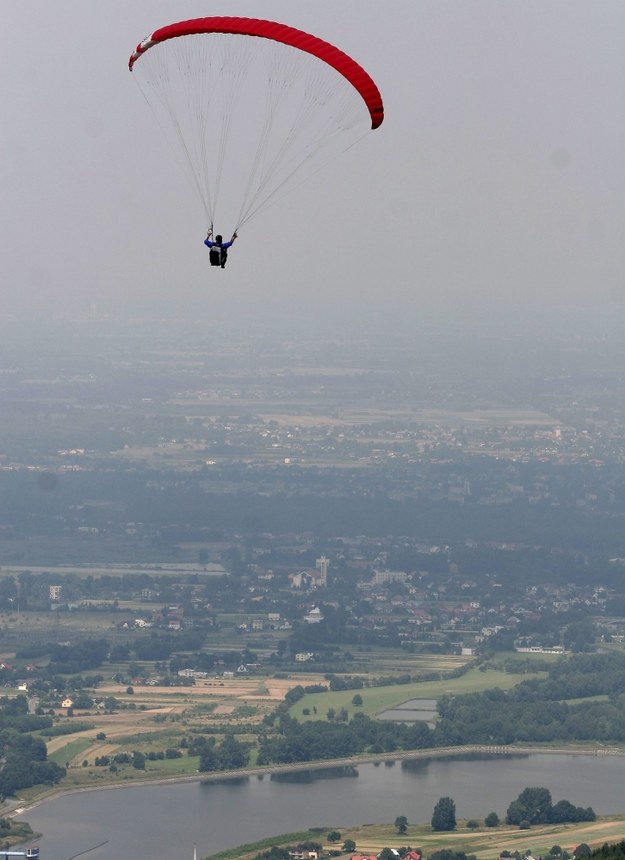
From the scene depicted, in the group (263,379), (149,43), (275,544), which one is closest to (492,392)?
(263,379)

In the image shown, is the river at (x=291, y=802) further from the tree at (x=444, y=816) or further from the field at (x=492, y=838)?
the field at (x=492, y=838)

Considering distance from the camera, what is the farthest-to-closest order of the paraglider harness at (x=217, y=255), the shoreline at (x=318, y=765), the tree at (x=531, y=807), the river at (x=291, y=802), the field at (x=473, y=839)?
the shoreline at (x=318, y=765) < the tree at (x=531, y=807) < the river at (x=291, y=802) < the field at (x=473, y=839) < the paraglider harness at (x=217, y=255)

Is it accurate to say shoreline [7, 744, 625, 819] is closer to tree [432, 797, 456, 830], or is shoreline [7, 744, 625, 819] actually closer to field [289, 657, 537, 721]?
field [289, 657, 537, 721]

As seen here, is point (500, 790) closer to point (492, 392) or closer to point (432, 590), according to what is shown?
point (432, 590)

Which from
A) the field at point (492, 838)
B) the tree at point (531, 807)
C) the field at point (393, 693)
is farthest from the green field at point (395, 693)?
the field at point (492, 838)

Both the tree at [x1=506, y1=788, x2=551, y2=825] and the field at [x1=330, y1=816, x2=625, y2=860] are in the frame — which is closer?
the field at [x1=330, y1=816, x2=625, y2=860]

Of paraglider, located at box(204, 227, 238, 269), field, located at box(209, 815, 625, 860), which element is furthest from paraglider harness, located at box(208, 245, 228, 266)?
field, located at box(209, 815, 625, 860)

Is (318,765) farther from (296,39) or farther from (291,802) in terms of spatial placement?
(296,39)
